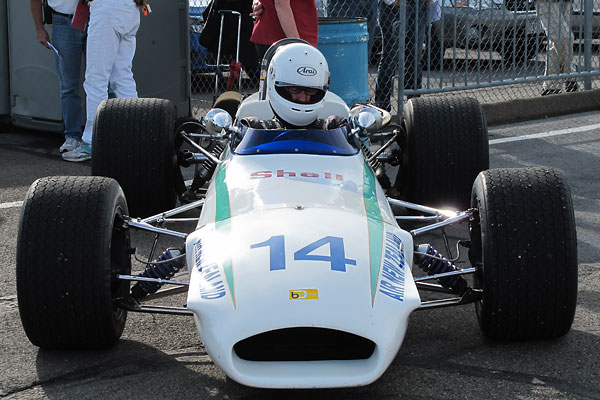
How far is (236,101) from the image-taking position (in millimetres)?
8992

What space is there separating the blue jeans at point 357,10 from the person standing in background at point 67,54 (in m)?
2.73

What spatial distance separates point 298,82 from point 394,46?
16.6 ft

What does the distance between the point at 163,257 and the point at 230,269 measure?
89 cm

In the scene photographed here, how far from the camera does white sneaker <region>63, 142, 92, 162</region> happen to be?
9172 mm

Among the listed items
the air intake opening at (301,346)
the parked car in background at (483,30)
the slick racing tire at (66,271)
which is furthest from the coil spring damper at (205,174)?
the parked car in background at (483,30)

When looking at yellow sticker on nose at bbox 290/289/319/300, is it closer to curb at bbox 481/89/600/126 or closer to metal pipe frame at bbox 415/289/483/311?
metal pipe frame at bbox 415/289/483/311

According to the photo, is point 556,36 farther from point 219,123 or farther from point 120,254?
point 120,254

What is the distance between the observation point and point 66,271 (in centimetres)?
458

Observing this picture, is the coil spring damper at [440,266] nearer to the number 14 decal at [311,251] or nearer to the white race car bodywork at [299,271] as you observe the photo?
the white race car bodywork at [299,271]

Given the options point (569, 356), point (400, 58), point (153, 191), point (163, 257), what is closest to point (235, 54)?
point (400, 58)

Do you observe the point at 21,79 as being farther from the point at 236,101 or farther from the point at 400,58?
the point at 400,58

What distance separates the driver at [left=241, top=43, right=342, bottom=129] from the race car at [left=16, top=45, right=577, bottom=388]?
0.79ft

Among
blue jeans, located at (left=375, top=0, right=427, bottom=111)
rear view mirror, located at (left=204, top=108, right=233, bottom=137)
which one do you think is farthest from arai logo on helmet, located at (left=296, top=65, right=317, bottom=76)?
blue jeans, located at (left=375, top=0, right=427, bottom=111)

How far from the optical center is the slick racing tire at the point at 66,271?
15.0ft
